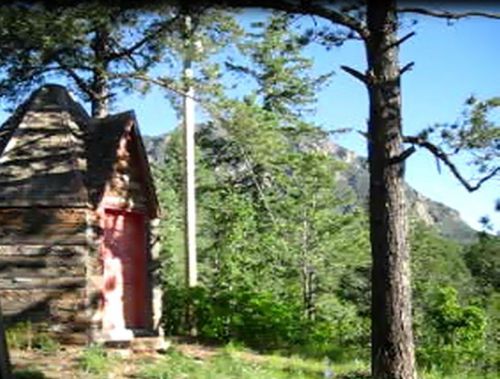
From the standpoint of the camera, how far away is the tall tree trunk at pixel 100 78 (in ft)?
60.0

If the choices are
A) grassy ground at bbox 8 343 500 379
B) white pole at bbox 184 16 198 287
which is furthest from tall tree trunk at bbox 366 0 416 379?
white pole at bbox 184 16 198 287

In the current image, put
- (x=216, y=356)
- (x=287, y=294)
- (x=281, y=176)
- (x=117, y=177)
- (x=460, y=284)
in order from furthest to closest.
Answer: (x=460, y=284) < (x=281, y=176) < (x=287, y=294) < (x=117, y=177) < (x=216, y=356)

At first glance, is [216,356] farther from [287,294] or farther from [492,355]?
[287,294]

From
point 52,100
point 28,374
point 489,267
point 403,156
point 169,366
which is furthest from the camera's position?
point 489,267

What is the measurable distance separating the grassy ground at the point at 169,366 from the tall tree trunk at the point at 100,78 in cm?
811

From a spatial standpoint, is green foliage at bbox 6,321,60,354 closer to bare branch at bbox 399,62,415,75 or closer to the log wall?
the log wall

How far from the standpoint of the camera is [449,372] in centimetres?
1341

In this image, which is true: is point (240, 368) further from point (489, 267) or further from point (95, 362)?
point (489, 267)

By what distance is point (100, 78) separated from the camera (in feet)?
63.6

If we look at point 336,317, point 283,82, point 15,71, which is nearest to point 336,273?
point 336,317

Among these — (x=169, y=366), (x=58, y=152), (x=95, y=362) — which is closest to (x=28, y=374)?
(x=95, y=362)

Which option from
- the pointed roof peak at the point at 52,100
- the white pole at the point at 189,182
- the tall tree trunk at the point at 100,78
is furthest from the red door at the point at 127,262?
the tall tree trunk at the point at 100,78

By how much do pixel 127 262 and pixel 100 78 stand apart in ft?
20.3

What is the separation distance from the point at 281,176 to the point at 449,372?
72.4 ft
